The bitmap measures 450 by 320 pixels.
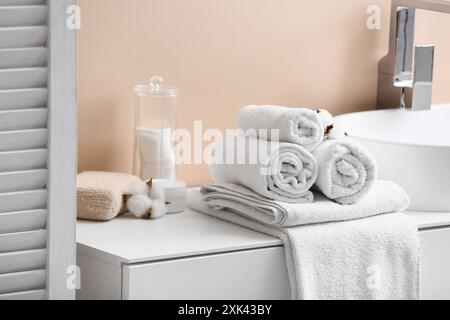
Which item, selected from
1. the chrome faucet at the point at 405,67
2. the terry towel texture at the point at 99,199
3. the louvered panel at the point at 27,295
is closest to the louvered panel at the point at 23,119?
the louvered panel at the point at 27,295

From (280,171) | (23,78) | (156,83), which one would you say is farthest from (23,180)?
(156,83)

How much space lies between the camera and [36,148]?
1.45 meters

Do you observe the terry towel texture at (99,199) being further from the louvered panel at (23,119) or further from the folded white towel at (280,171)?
the louvered panel at (23,119)

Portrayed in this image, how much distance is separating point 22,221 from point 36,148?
4.4 inches

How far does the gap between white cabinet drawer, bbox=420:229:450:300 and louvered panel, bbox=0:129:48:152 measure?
76 centimetres

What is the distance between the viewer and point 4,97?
1411 mm

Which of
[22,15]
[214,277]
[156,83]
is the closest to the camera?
[22,15]

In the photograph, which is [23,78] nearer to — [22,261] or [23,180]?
[23,180]

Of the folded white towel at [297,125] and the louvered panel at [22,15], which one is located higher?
the louvered panel at [22,15]

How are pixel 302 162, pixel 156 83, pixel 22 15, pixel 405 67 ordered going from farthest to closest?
pixel 405 67
pixel 156 83
pixel 302 162
pixel 22 15

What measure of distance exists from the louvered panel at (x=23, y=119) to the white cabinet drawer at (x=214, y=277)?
28cm

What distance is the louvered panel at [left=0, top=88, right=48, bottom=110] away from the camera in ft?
4.64

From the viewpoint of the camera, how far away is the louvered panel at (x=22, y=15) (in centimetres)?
139

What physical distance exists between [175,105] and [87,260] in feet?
1.50
